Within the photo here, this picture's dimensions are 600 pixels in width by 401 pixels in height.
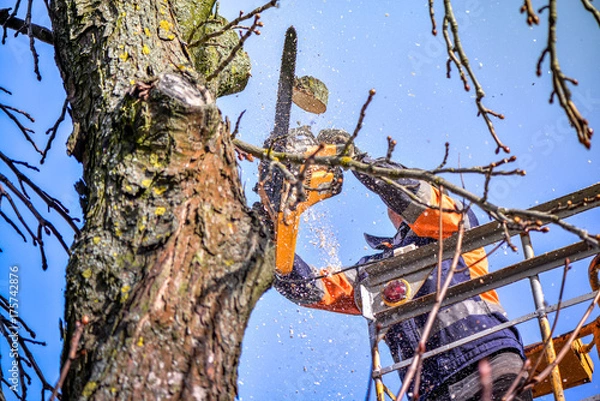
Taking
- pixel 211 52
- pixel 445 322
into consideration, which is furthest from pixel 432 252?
pixel 211 52

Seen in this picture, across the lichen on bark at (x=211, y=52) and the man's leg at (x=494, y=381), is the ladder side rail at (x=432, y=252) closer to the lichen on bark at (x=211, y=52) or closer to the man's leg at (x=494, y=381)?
the man's leg at (x=494, y=381)

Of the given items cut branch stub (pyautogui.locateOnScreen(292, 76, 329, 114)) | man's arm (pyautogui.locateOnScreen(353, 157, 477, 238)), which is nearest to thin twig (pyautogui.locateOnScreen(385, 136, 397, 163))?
man's arm (pyautogui.locateOnScreen(353, 157, 477, 238))

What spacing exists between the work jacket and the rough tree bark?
217cm

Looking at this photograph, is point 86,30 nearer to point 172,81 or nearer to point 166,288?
point 172,81

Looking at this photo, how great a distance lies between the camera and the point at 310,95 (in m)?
5.83

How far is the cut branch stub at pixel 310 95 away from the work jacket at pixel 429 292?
1160mm

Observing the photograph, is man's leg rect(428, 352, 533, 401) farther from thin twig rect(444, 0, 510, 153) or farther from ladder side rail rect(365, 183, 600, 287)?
thin twig rect(444, 0, 510, 153)

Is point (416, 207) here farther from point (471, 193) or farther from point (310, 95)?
point (471, 193)

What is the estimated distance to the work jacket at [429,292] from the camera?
14.1 feet

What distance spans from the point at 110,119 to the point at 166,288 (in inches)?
28.0

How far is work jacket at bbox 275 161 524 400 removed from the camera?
429 centimetres

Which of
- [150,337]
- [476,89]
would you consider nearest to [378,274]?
[476,89]

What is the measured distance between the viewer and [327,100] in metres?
6.00

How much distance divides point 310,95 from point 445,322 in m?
2.46
